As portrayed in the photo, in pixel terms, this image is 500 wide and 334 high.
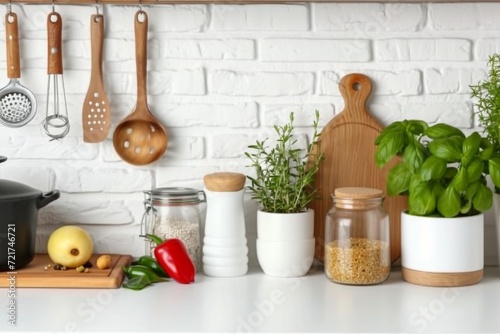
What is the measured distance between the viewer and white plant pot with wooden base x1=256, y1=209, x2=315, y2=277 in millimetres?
1761

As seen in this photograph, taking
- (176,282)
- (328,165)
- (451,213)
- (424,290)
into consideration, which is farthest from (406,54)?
(176,282)

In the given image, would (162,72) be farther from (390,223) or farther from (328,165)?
(390,223)

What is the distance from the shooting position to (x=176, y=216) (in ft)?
5.98

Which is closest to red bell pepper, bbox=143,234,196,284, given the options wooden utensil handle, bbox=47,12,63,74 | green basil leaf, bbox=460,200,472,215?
wooden utensil handle, bbox=47,12,63,74

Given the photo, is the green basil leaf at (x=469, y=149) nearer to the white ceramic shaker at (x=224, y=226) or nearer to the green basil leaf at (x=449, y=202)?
the green basil leaf at (x=449, y=202)

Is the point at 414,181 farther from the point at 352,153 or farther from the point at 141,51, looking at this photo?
the point at 141,51

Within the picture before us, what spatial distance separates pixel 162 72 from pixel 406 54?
582 mm

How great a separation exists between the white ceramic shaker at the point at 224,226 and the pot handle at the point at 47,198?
0.33 meters

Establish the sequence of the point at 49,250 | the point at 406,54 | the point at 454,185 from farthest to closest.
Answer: the point at 406,54 < the point at 49,250 < the point at 454,185

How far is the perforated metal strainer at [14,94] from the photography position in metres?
A: 1.85

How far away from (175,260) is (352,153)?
50 cm

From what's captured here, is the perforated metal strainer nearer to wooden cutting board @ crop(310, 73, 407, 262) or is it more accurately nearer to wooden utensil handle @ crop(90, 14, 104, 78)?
wooden utensil handle @ crop(90, 14, 104, 78)

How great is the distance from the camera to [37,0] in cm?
184

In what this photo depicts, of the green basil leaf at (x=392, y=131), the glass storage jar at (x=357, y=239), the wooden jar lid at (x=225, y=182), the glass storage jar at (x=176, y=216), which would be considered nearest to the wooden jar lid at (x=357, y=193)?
the glass storage jar at (x=357, y=239)
